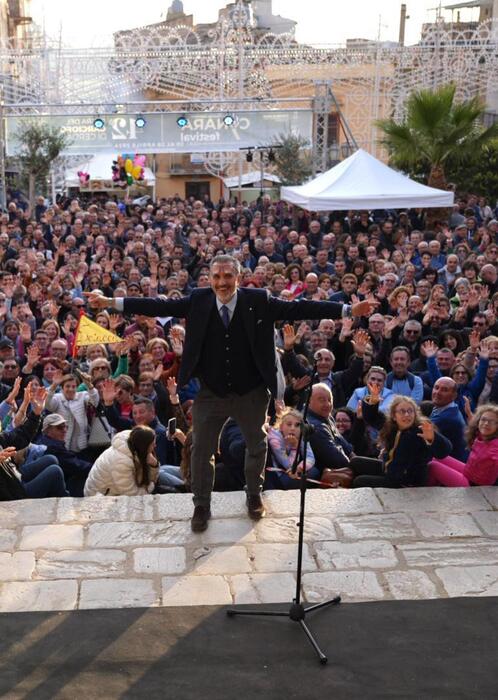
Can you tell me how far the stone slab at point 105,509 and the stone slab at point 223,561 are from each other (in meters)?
0.58

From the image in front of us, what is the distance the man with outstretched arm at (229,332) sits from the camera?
15.1ft

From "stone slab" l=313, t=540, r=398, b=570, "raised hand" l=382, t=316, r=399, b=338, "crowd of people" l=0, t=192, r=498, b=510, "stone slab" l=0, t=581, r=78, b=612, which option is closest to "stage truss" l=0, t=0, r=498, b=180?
"crowd of people" l=0, t=192, r=498, b=510

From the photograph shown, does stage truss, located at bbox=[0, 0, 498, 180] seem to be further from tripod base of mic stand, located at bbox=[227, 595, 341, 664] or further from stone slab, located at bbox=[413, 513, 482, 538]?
tripod base of mic stand, located at bbox=[227, 595, 341, 664]

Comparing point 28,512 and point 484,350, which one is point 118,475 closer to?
point 28,512

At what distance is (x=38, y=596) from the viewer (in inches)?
165

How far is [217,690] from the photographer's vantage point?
3418 millimetres

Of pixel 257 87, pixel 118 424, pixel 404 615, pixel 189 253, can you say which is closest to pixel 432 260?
pixel 189 253

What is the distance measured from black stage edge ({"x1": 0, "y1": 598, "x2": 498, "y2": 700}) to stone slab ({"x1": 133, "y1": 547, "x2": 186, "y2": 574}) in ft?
1.33

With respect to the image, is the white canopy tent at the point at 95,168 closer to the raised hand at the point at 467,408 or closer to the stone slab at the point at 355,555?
the raised hand at the point at 467,408

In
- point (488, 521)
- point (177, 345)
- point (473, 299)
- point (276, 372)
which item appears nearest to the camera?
point (276, 372)

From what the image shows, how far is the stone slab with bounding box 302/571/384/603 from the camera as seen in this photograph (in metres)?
4.21

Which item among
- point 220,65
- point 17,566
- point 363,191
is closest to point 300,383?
point 17,566

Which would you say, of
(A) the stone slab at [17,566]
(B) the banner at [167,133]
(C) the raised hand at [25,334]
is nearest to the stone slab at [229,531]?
(A) the stone slab at [17,566]

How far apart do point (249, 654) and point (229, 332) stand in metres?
1.71
